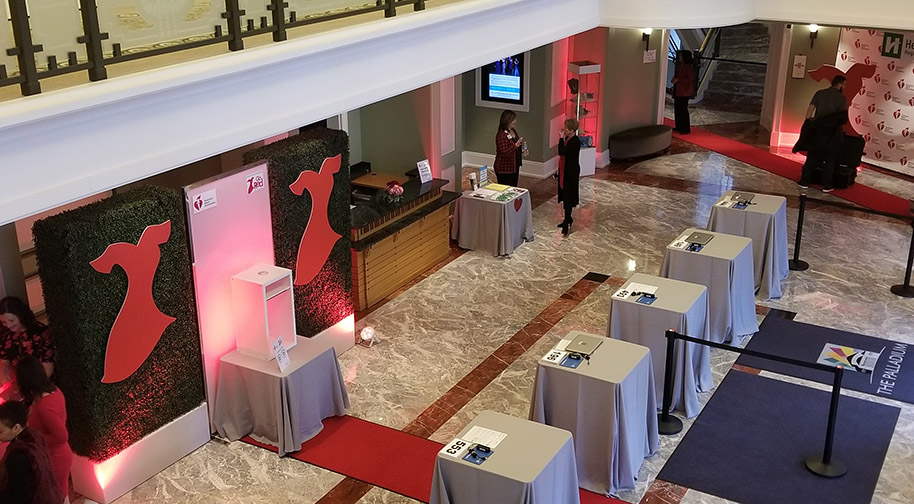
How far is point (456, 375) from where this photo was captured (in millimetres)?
8367

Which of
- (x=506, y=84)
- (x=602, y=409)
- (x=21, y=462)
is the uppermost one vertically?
(x=506, y=84)

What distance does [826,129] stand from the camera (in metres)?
13.0

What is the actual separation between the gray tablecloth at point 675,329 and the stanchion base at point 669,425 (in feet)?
0.50

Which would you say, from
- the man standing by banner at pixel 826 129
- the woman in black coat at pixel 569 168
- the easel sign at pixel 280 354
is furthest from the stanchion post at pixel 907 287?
the easel sign at pixel 280 354

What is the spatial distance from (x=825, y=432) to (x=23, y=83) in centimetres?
632

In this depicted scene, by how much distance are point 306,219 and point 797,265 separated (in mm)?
5847

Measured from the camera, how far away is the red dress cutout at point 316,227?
8.08 metres

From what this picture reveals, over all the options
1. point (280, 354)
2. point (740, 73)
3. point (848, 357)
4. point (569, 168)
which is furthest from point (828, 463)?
point (740, 73)

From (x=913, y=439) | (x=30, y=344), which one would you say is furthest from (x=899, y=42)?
(x=30, y=344)

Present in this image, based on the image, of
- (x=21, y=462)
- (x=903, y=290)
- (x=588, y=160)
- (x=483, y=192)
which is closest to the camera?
(x=21, y=462)

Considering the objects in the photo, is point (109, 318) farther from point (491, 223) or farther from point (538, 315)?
point (491, 223)

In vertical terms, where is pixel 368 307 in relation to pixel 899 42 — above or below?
below

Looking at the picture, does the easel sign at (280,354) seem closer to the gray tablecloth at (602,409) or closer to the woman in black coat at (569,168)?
the gray tablecloth at (602,409)

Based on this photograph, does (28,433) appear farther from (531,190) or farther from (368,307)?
(531,190)
